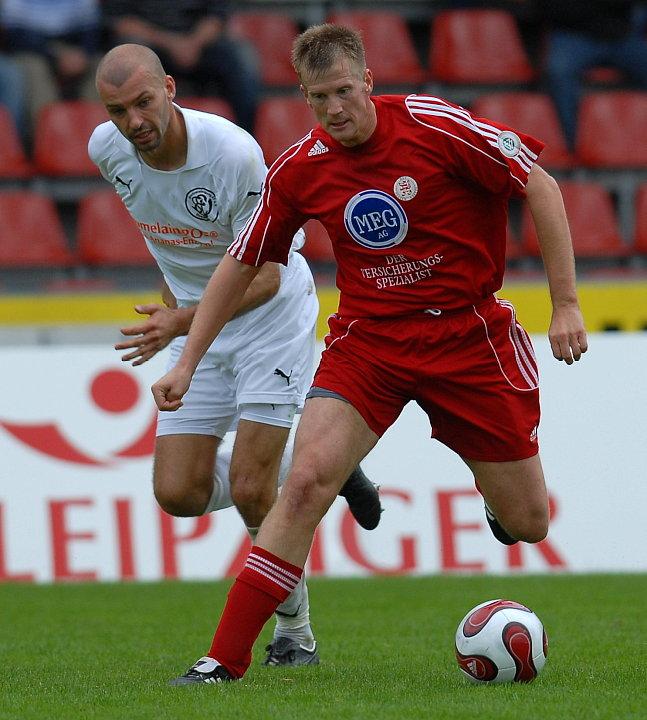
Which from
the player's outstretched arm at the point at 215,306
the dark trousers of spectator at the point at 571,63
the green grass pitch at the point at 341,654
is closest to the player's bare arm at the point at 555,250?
the player's outstretched arm at the point at 215,306

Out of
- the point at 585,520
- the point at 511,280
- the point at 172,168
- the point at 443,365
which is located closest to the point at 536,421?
the point at 443,365

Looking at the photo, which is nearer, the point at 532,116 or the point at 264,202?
the point at 264,202

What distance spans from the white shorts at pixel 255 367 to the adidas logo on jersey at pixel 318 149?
1078mm

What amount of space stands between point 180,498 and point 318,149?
5.47ft

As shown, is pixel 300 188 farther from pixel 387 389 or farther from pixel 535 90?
pixel 535 90

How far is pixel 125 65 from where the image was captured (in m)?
5.33

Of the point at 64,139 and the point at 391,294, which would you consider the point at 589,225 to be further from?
the point at 391,294

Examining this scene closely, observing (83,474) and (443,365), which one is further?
(83,474)

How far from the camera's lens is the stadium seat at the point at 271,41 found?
1323cm

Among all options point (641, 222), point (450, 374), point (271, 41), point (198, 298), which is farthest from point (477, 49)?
point (450, 374)

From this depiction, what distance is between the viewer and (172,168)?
18.7 ft

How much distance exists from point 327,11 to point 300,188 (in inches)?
362

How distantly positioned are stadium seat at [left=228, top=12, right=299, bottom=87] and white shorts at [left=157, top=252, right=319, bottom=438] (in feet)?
24.5

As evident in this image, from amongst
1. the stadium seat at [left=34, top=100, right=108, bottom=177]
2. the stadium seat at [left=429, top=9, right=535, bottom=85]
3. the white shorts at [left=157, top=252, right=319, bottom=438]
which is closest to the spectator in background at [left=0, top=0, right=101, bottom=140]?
the stadium seat at [left=34, top=100, right=108, bottom=177]
